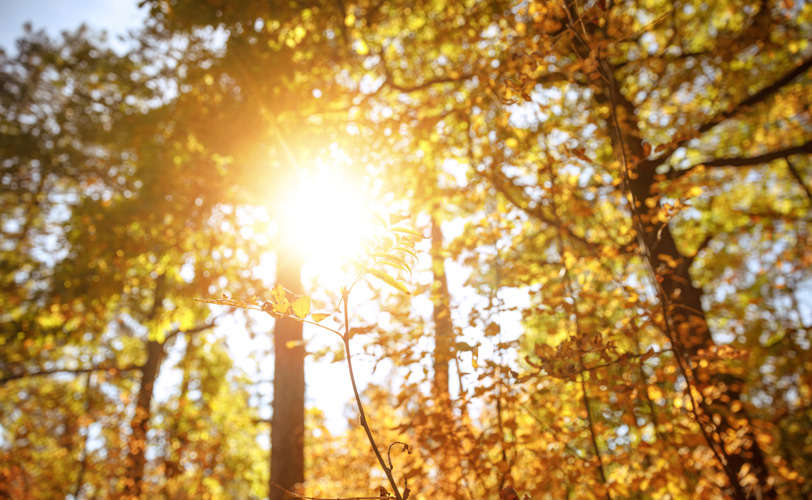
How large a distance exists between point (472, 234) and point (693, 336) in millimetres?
2212

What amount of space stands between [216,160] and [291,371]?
3.56m

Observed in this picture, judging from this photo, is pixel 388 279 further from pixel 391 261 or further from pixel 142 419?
pixel 142 419

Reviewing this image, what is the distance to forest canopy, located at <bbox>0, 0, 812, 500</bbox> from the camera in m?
2.58

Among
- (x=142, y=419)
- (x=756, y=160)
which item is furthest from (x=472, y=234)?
(x=142, y=419)

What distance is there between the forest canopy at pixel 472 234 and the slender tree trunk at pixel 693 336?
50 mm

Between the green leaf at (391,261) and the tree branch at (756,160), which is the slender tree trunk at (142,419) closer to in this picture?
the green leaf at (391,261)

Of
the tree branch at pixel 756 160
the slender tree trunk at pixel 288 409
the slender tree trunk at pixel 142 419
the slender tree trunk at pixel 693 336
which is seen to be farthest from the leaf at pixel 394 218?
the slender tree trunk at pixel 142 419

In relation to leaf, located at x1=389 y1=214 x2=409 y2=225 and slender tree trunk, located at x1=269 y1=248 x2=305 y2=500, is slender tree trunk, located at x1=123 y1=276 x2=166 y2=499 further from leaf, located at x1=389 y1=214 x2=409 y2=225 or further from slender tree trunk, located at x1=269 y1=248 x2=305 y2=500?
leaf, located at x1=389 y1=214 x2=409 y2=225

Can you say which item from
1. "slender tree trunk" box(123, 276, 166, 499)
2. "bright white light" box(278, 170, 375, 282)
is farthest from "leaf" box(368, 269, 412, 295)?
"slender tree trunk" box(123, 276, 166, 499)

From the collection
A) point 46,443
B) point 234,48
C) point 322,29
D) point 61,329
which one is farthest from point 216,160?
point 46,443

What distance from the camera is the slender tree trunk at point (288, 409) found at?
14.0ft

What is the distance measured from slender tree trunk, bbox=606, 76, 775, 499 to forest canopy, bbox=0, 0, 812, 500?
0.05m

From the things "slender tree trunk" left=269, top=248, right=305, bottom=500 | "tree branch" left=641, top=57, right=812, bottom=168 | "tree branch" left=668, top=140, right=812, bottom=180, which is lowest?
"slender tree trunk" left=269, top=248, right=305, bottom=500

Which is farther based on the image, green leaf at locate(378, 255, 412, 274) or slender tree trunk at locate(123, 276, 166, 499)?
slender tree trunk at locate(123, 276, 166, 499)
